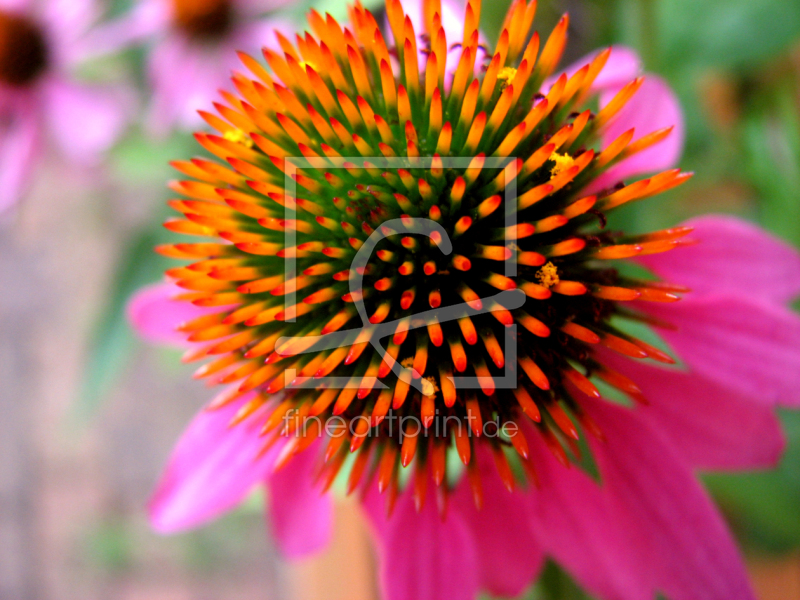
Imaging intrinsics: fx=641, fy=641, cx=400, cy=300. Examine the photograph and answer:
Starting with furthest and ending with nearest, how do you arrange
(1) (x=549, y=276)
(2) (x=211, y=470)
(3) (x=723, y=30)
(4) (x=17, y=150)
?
(4) (x=17, y=150) → (3) (x=723, y=30) → (2) (x=211, y=470) → (1) (x=549, y=276)

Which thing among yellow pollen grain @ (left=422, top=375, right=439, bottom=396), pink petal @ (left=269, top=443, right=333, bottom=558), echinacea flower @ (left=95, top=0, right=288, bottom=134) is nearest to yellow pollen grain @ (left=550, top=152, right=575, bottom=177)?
yellow pollen grain @ (left=422, top=375, right=439, bottom=396)

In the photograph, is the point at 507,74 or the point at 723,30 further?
the point at 723,30

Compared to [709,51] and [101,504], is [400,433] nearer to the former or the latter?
[709,51]

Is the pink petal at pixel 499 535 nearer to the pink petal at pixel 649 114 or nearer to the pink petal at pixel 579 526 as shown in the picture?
the pink petal at pixel 579 526

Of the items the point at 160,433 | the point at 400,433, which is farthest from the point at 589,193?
the point at 160,433

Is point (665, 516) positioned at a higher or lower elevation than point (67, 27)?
lower

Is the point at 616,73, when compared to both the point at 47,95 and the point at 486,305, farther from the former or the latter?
the point at 47,95

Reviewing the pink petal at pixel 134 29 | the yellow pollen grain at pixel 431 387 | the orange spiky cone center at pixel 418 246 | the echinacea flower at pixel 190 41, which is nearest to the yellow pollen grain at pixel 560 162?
the orange spiky cone center at pixel 418 246

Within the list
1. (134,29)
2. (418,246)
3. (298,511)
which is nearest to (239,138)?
(418,246)
